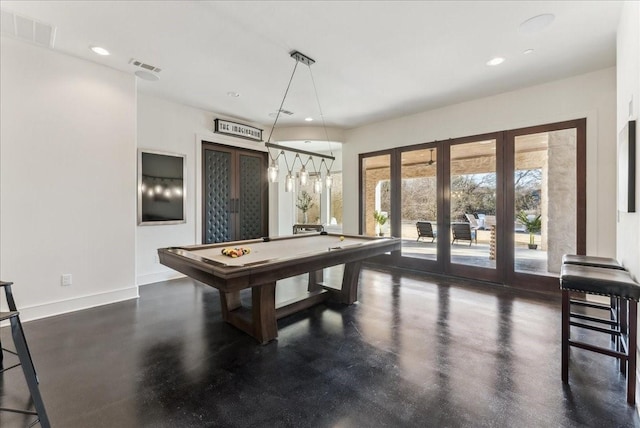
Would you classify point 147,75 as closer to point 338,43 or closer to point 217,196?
point 217,196

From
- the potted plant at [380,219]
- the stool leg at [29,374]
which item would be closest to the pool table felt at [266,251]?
the stool leg at [29,374]

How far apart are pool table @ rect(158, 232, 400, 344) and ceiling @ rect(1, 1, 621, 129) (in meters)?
2.24

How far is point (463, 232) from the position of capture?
4.99m

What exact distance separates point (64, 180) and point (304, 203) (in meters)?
5.29

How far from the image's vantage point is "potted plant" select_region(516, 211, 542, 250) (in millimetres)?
4266

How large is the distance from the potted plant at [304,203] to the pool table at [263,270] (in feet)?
12.9

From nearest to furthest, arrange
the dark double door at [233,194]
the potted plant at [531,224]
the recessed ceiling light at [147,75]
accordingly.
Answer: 1. the recessed ceiling light at [147,75]
2. the potted plant at [531,224]
3. the dark double door at [233,194]

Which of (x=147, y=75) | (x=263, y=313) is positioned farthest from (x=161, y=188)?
(x=263, y=313)

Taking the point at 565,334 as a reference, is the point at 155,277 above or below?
below

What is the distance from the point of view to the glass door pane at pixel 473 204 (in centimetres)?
469

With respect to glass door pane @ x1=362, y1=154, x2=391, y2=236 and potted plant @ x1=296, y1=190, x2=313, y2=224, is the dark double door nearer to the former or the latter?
potted plant @ x1=296, y1=190, x2=313, y2=224

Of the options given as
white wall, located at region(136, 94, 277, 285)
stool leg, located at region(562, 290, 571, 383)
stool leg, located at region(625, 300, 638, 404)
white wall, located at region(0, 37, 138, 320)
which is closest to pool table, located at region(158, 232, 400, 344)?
white wall, located at region(0, 37, 138, 320)

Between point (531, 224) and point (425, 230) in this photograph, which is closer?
point (531, 224)

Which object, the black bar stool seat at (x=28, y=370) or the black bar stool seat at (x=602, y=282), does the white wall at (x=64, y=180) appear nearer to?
the black bar stool seat at (x=28, y=370)
